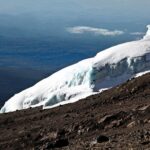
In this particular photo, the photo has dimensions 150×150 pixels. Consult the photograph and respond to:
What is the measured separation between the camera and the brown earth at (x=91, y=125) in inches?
693

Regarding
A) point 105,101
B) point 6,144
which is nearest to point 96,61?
point 105,101

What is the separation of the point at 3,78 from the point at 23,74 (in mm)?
10625

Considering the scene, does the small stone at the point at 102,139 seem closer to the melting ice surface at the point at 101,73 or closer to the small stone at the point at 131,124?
the small stone at the point at 131,124

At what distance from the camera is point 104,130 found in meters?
20.7

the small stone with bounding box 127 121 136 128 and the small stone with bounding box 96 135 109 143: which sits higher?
the small stone with bounding box 127 121 136 128

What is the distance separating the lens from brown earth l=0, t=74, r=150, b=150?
17609mm

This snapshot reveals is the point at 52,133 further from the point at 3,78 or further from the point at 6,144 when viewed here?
the point at 3,78

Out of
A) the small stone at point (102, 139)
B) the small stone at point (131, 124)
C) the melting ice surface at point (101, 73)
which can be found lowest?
the small stone at point (102, 139)

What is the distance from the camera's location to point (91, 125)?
2183 cm

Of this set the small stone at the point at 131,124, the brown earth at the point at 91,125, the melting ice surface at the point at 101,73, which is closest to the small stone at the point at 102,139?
the brown earth at the point at 91,125

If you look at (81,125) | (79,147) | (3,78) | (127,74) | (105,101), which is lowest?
(79,147)

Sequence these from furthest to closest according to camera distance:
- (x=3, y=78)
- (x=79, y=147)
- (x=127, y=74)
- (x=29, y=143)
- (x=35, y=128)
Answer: (x=3, y=78) < (x=127, y=74) < (x=35, y=128) < (x=29, y=143) < (x=79, y=147)

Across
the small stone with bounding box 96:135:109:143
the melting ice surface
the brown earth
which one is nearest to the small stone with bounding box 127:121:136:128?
the brown earth

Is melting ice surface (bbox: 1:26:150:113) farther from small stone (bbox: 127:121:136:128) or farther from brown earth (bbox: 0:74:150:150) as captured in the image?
small stone (bbox: 127:121:136:128)
